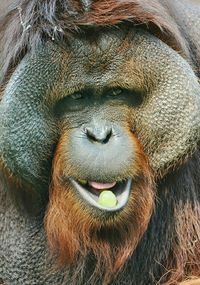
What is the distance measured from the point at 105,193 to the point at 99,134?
174 millimetres

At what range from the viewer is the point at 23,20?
2.15 metres

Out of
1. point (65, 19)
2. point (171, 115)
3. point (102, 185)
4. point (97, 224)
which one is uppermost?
point (65, 19)

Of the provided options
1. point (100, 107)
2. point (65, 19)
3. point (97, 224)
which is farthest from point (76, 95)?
point (97, 224)

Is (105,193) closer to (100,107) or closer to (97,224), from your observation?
(97,224)

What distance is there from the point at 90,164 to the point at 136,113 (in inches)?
9.2

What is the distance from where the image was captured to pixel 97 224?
7.19 ft

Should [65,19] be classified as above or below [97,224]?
above

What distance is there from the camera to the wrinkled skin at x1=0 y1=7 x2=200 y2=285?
84.3 inches

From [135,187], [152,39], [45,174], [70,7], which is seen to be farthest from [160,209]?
[70,7]

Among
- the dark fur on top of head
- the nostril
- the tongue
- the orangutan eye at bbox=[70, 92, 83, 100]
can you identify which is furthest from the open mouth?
the dark fur on top of head

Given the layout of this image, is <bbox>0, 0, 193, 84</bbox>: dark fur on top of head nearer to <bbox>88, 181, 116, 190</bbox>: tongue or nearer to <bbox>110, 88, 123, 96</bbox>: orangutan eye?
<bbox>110, 88, 123, 96</bbox>: orangutan eye

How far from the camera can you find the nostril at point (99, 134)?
211 cm

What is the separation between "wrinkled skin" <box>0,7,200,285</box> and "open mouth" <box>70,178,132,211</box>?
0.10 ft

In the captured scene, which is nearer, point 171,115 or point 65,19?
point 65,19
